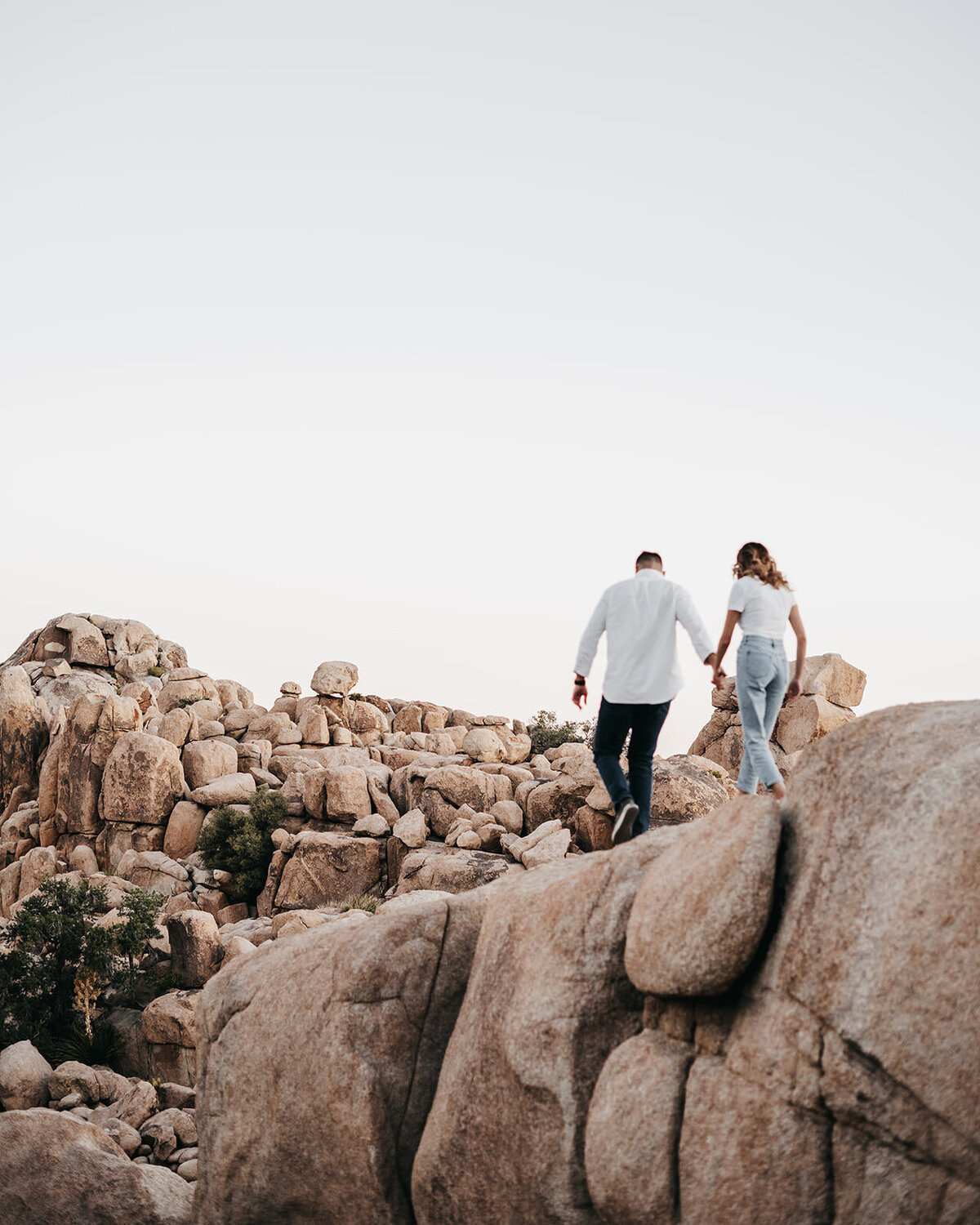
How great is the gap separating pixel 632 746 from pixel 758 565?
2410mm

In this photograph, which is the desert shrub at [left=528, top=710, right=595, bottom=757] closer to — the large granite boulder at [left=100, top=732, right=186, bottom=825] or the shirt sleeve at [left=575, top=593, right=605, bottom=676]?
the large granite boulder at [left=100, top=732, right=186, bottom=825]

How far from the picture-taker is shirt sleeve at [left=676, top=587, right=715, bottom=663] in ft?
34.4

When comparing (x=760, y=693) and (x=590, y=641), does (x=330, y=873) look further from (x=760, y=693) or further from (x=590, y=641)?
(x=760, y=693)

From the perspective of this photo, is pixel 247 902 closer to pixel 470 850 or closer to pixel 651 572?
pixel 470 850

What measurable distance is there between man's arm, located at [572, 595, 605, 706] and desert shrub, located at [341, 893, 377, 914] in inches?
584

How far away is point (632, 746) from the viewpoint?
1059 centimetres

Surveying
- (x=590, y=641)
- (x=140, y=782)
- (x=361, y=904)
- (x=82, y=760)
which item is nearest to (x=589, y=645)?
(x=590, y=641)

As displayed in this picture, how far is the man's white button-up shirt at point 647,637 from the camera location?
10.3 meters

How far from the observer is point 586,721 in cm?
4888

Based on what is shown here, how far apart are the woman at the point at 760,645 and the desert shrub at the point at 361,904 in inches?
616

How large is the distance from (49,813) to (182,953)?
17515 millimetres

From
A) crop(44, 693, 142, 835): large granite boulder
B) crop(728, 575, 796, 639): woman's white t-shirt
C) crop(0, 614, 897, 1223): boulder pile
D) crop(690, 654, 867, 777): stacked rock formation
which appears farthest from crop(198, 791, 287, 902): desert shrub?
crop(728, 575, 796, 639): woman's white t-shirt

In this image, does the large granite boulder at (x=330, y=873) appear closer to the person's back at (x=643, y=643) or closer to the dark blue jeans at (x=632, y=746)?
the dark blue jeans at (x=632, y=746)

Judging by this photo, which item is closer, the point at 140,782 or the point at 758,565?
the point at 758,565
